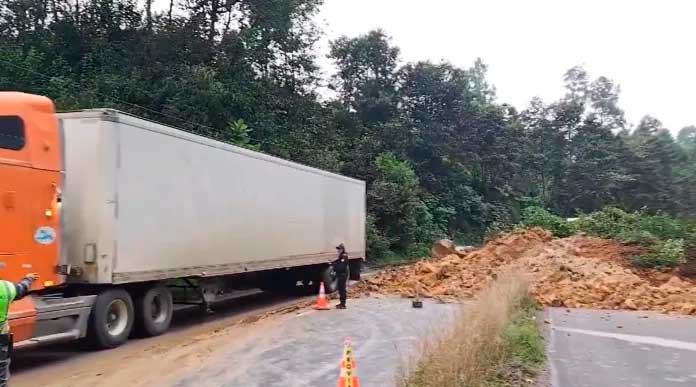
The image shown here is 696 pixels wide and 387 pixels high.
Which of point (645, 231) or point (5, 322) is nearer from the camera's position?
point (5, 322)

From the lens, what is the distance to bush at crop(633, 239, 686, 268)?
2041 centimetres

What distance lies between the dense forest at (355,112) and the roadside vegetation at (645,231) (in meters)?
10.0

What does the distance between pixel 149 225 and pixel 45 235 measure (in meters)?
2.15

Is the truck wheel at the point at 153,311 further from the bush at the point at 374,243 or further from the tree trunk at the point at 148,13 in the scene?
the bush at the point at 374,243

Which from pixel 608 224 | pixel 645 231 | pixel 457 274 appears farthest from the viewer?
pixel 608 224

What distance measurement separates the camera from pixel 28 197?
9391 mm

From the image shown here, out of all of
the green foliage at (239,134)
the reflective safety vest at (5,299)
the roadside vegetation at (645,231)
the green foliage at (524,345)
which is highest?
the green foliage at (239,134)

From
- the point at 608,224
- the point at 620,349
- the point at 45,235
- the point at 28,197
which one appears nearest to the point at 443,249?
the point at 608,224

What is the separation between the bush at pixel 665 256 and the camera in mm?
20406

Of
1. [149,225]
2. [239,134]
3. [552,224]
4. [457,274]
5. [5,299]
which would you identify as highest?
[239,134]

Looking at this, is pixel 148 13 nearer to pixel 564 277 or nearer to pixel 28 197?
pixel 564 277

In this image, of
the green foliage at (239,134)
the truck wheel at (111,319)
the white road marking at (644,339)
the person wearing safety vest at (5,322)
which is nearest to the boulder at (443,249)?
the green foliage at (239,134)

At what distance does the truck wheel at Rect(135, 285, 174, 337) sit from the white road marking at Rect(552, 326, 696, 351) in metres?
7.42

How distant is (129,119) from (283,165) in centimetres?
635
